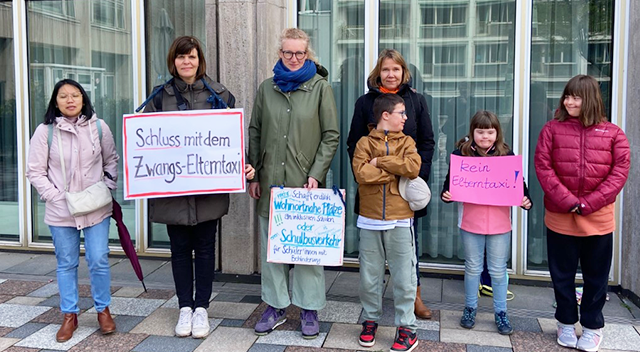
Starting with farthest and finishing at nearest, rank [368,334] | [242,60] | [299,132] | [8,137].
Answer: [8,137] → [242,60] → [299,132] → [368,334]

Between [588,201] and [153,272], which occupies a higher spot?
[588,201]

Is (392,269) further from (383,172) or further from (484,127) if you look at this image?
(484,127)

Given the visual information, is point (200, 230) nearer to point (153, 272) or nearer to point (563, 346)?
point (153, 272)

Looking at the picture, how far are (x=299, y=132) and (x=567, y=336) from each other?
2307 mm

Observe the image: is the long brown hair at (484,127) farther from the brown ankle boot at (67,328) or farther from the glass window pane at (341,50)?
the brown ankle boot at (67,328)

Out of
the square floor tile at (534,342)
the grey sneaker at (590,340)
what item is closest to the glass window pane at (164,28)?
the square floor tile at (534,342)

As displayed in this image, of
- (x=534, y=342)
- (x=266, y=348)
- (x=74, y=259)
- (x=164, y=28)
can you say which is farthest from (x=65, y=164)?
(x=534, y=342)

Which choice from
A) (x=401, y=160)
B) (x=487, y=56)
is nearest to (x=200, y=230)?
(x=401, y=160)

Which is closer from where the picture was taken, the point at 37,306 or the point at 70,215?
the point at 70,215

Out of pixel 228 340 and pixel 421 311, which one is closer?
pixel 228 340

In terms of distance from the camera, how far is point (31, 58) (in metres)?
6.76

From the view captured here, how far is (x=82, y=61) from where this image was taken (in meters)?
Answer: 6.68

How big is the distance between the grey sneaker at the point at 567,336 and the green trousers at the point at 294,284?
165 centimetres

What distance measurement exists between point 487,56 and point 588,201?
218 cm
